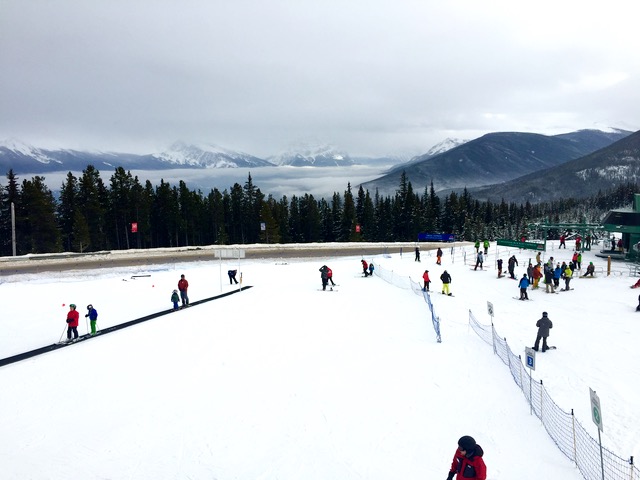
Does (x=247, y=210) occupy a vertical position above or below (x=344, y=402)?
above

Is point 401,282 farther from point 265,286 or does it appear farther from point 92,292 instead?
point 92,292

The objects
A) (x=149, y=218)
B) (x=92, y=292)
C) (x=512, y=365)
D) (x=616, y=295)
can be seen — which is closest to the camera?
(x=512, y=365)

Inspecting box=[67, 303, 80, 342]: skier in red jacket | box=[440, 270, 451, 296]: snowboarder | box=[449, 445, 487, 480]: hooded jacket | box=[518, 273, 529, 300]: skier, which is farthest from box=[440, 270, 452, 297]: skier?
box=[449, 445, 487, 480]: hooded jacket

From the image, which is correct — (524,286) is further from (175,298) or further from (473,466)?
(473,466)

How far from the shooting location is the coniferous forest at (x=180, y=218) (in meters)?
58.0

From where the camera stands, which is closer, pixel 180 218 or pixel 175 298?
pixel 175 298

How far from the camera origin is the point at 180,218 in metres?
74.0

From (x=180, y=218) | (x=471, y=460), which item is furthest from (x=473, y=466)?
(x=180, y=218)

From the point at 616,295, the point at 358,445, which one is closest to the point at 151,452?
the point at 358,445

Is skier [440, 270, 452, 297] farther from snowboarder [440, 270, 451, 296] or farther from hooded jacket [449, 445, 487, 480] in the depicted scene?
hooded jacket [449, 445, 487, 480]

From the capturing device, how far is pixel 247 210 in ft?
273

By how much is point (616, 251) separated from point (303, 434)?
42.4 metres

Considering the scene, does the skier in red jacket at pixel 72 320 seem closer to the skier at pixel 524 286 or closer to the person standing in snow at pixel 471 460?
the person standing in snow at pixel 471 460

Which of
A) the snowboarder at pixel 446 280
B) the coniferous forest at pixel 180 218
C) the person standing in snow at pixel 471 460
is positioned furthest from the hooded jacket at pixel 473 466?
the coniferous forest at pixel 180 218
